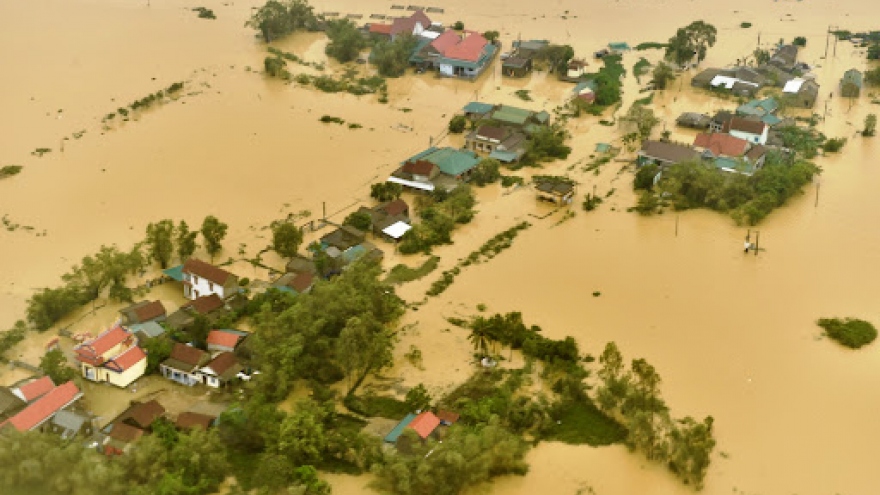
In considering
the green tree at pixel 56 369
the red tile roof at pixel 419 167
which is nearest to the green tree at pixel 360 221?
the red tile roof at pixel 419 167

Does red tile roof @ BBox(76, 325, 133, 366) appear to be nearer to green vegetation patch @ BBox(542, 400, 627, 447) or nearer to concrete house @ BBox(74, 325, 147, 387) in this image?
concrete house @ BBox(74, 325, 147, 387)

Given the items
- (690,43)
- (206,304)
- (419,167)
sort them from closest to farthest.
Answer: (206,304) → (419,167) → (690,43)

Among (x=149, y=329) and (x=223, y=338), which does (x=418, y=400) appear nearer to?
(x=223, y=338)

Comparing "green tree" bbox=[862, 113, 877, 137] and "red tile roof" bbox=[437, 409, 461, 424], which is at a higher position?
"green tree" bbox=[862, 113, 877, 137]

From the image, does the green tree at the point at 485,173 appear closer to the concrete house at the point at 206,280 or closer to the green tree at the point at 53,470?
the concrete house at the point at 206,280

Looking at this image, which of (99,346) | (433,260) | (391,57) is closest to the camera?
(99,346)

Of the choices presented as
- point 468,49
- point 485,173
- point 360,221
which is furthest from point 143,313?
point 468,49

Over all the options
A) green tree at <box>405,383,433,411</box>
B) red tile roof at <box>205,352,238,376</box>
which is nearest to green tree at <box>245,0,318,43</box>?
red tile roof at <box>205,352,238,376</box>
